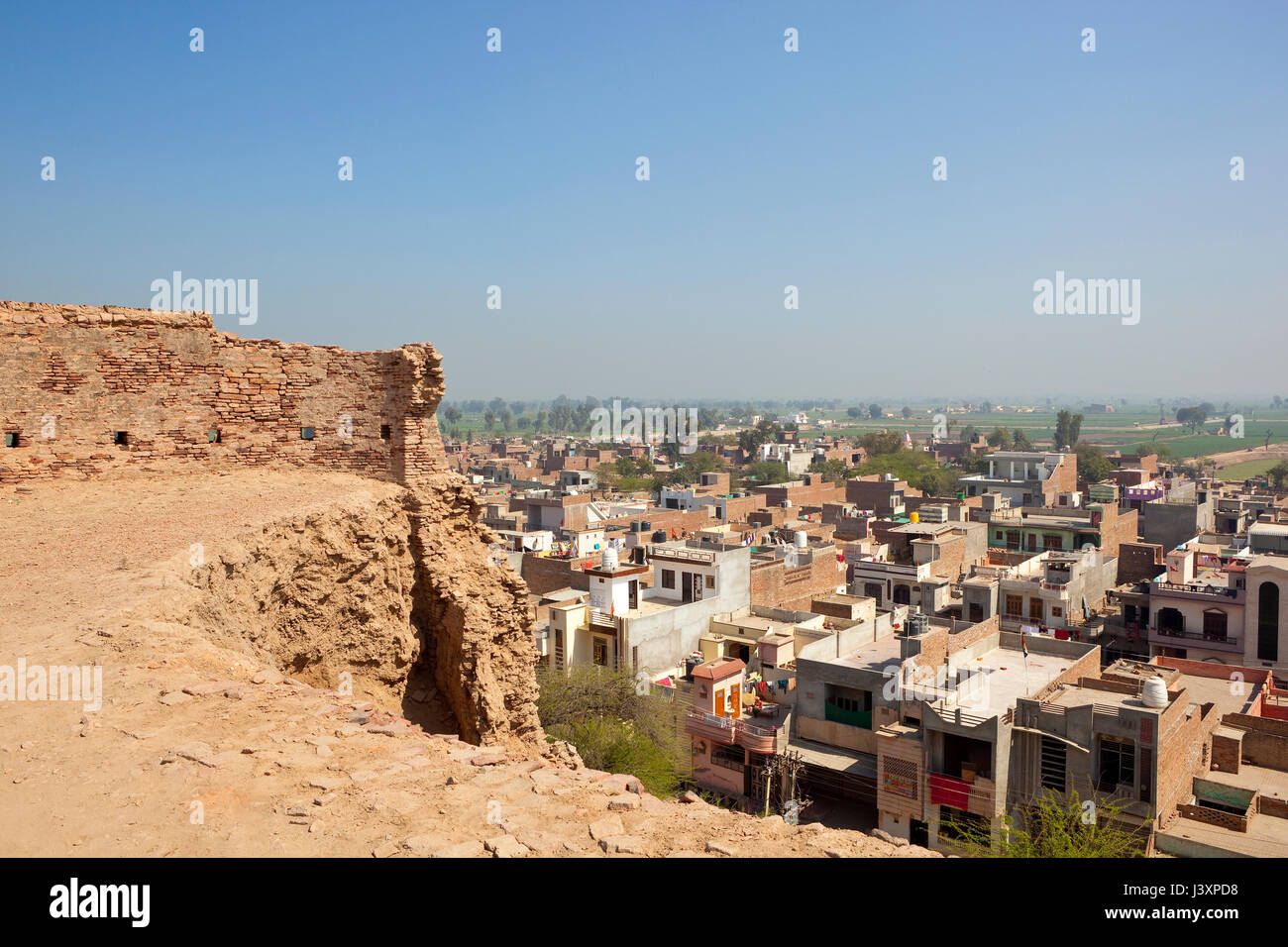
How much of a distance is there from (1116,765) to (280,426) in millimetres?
16393

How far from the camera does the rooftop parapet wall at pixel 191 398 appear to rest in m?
11.0

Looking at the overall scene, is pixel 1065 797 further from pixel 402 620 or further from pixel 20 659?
pixel 20 659

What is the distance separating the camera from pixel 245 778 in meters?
4.90

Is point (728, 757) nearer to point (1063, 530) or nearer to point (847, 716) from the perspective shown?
point (847, 716)

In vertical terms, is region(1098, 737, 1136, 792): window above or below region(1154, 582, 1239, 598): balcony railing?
below

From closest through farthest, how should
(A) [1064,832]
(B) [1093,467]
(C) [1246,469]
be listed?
(A) [1064,832] < (B) [1093,467] < (C) [1246,469]

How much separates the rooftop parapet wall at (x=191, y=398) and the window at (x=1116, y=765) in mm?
14175

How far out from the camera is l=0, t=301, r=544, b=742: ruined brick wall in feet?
35.5

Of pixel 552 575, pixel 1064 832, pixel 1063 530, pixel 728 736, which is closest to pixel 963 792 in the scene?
pixel 1064 832

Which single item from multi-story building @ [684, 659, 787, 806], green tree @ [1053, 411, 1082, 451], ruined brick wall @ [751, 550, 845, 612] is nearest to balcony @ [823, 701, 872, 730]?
multi-story building @ [684, 659, 787, 806]

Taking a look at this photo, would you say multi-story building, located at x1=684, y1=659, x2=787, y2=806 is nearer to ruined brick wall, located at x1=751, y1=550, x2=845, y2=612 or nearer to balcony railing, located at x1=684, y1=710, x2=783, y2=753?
balcony railing, located at x1=684, y1=710, x2=783, y2=753

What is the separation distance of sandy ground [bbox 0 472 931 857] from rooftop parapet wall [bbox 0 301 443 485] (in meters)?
4.11
